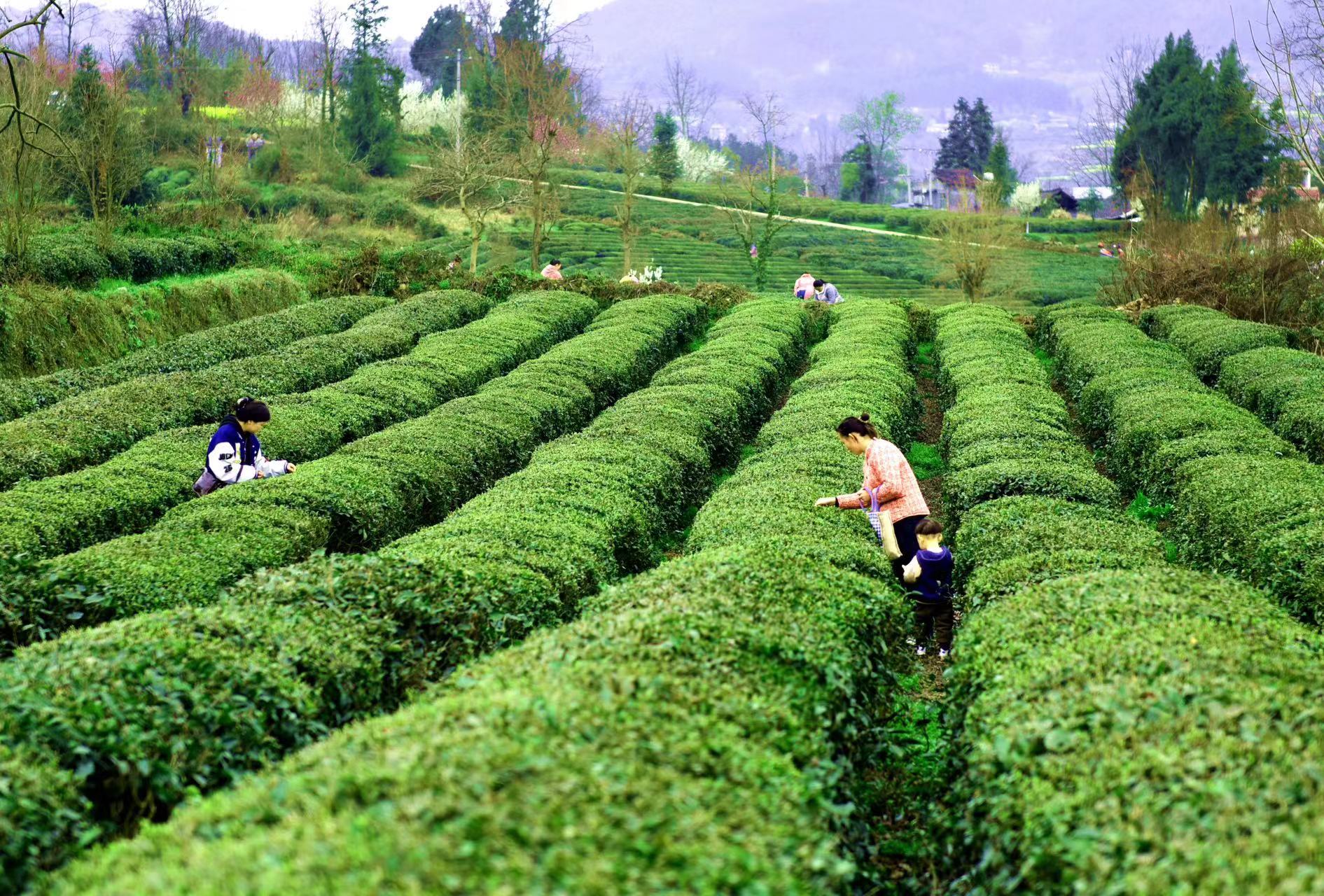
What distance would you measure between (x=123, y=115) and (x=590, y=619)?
3734 centimetres

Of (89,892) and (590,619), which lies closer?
(89,892)

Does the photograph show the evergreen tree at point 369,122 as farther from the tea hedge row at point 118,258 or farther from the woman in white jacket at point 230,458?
the woman in white jacket at point 230,458

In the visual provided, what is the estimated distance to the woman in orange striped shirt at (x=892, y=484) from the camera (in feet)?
33.7

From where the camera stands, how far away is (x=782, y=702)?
588 cm

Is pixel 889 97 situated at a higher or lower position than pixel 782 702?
higher

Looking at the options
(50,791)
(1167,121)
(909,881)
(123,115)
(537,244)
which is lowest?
(909,881)

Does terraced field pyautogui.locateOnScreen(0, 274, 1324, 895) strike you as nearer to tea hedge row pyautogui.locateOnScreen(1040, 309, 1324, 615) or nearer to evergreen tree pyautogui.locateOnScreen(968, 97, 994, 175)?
tea hedge row pyautogui.locateOnScreen(1040, 309, 1324, 615)

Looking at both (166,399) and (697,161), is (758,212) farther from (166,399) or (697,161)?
(166,399)

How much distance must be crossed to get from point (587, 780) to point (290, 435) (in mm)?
11324

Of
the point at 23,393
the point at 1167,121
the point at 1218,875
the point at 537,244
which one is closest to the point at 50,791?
→ the point at 1218,875

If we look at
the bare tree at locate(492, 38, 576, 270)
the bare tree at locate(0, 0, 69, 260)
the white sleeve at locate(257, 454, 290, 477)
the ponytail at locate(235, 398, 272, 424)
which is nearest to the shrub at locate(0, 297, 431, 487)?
the white sleeve at locate(257, 454, 290, 477)

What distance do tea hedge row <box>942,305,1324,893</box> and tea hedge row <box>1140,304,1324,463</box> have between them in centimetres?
929

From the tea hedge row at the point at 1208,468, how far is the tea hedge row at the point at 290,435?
1055cm

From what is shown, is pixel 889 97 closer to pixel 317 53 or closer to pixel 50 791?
pixel 317 53
